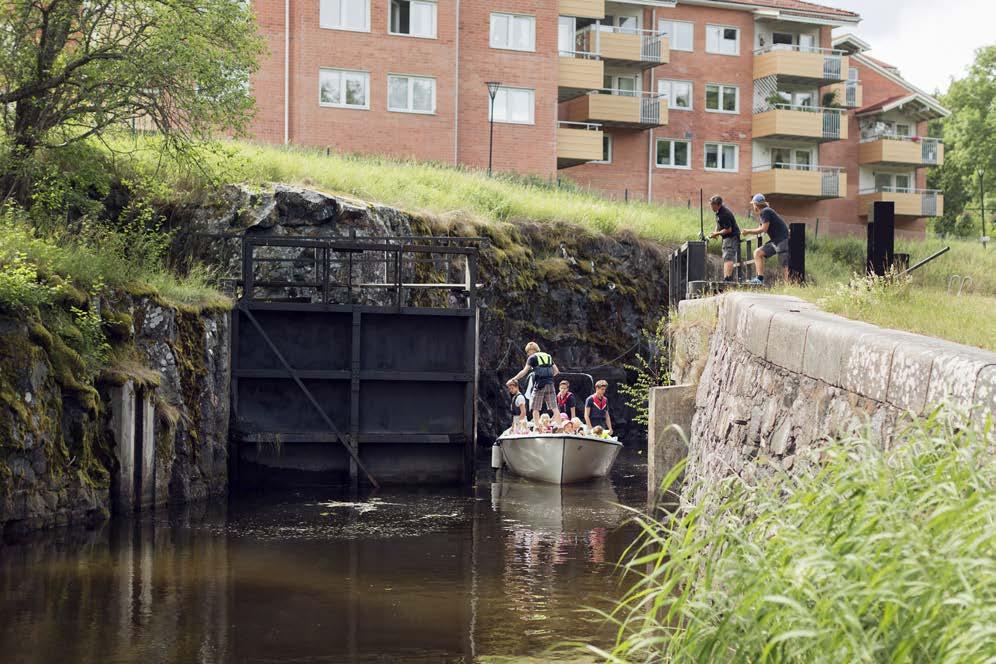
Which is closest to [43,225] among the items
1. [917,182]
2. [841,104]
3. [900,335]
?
[900,335]

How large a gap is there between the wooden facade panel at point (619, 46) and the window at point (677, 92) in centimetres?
260

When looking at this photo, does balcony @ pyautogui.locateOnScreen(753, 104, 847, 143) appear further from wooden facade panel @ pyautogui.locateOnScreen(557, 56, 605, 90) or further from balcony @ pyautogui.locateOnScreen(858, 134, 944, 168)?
wooden facade panel @ pyautogui.locateOnScreen(557, 56, 605, 90)

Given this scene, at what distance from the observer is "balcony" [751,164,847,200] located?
47750 millimetres

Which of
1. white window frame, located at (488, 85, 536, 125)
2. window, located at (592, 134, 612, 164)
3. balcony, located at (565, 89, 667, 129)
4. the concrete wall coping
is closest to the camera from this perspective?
the concrete wall coping

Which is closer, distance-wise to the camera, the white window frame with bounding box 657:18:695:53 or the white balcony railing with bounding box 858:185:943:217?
the white window frame with bounding box 657:18:695:53

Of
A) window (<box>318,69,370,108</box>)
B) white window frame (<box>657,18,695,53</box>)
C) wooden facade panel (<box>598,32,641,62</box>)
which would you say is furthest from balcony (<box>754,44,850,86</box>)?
window (<box>318,69,370,108</box>)

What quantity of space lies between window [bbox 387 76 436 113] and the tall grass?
34330 millimetres

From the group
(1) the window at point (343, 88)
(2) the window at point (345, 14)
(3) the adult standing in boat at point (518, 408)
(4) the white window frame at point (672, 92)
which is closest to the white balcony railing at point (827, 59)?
(4) the white window frame at point (672, 92)

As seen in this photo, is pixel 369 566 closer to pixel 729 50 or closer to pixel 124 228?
pixel 124 228

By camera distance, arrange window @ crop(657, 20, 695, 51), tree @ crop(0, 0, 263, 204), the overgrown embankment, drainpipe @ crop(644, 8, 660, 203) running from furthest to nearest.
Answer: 1. window @ crop(657, 20, 695, 51)
2. drainpipe @ crop(644, 8, 660, 203)
3. tree @ crop(0, 0, 263, 204)
4. the overgrown embankment

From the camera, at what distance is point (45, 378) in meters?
14.8

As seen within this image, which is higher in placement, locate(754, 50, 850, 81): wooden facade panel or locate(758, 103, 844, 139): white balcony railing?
locate(754, 50, 850, 81): wooden facade panel

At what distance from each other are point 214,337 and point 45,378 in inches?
162

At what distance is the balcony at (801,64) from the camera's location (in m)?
48.3
